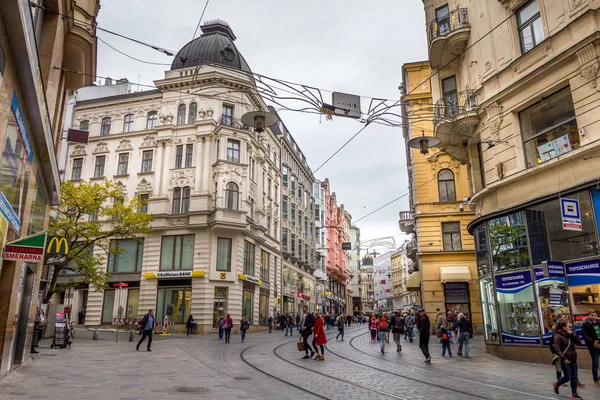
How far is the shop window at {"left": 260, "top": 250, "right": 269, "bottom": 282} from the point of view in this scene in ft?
140

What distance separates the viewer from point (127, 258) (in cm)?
3884

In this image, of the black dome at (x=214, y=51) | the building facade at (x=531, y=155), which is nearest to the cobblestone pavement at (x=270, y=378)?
the building facade at (x=531, y=155)

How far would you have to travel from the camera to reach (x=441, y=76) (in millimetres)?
20953

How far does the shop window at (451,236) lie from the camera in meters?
32.2

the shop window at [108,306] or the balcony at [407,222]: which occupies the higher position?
the balcony at [407,222]

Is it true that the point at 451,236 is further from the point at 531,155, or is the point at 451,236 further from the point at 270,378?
the point at 270,378

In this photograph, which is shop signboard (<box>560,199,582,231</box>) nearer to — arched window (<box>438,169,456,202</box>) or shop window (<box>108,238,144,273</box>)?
arched window (<box>438,169,456,202</box>)

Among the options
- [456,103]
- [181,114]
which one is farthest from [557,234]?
[181,114]

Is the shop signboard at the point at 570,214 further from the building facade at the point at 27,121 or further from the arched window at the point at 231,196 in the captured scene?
the arched window at the point at 231,196

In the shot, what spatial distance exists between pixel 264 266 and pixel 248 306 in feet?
18.7

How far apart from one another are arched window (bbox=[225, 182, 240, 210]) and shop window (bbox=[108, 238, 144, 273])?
8.32 metres

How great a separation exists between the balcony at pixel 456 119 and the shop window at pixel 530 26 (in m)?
2.75

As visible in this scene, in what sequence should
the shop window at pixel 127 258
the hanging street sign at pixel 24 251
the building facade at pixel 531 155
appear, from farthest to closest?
the shop window at pixel 127 258 → the building facade at pixel 531 155 → the hanging street sign at pixel 24 251

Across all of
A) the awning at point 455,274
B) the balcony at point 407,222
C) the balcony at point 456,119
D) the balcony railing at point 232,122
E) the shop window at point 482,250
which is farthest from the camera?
the balcony at point 407,222
